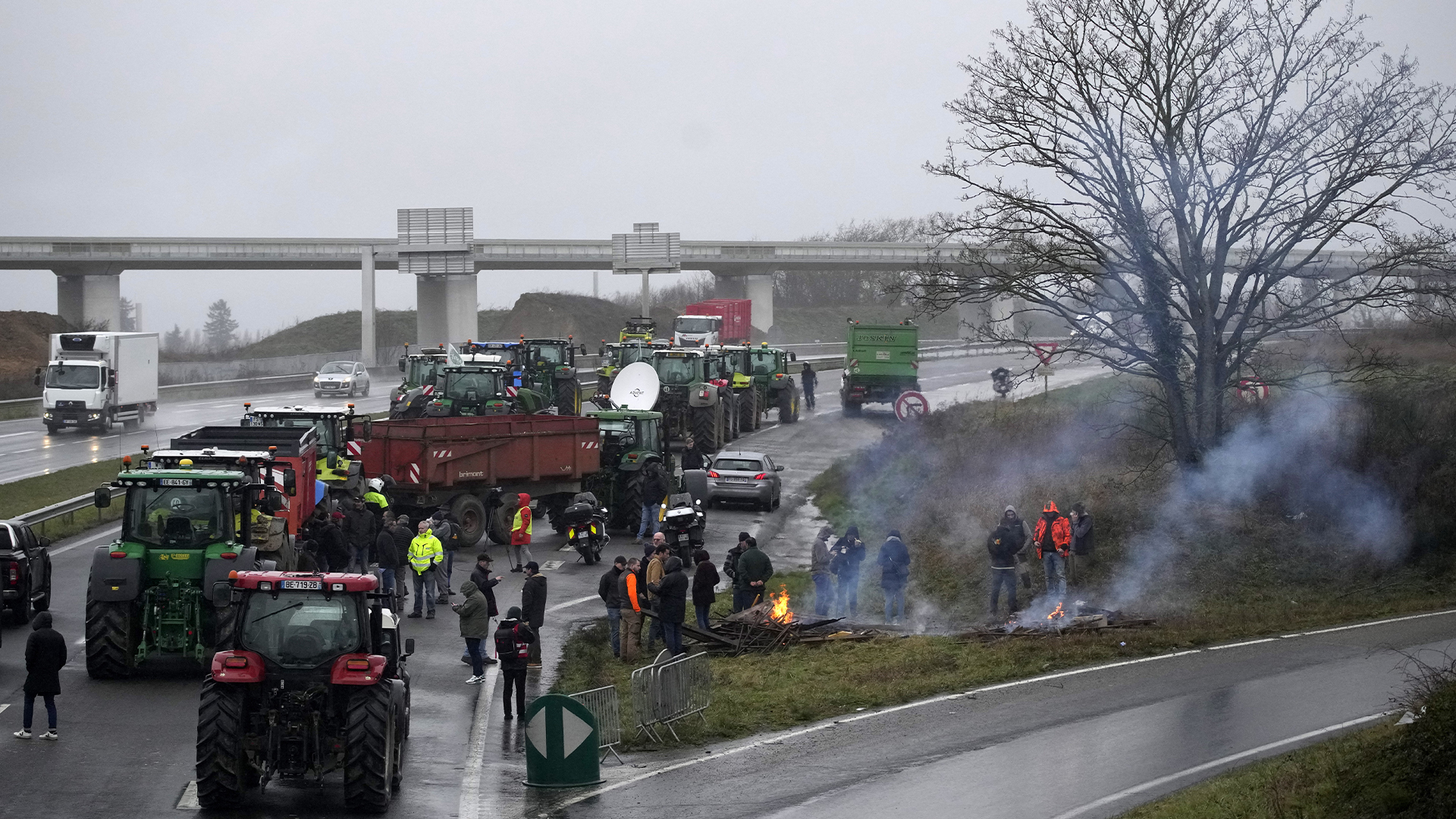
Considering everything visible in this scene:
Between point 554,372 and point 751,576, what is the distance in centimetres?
2152

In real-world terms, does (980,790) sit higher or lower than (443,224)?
lower

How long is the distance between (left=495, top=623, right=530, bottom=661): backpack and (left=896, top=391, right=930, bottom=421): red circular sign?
23837 mm

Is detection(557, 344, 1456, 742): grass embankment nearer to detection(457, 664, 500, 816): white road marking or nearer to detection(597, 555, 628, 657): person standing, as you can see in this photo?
detection(597, 555, 628, 657): person standing

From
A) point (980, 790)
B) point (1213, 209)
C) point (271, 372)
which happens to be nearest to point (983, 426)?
point (1213, 209)

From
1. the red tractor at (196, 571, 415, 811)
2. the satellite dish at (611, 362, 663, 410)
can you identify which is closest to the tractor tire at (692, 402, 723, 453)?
the satellite dish at (611, 362, 663, 410)

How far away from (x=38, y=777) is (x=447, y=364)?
22.7 metres

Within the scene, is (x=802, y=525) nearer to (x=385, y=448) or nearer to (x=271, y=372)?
(x=385, y=448)

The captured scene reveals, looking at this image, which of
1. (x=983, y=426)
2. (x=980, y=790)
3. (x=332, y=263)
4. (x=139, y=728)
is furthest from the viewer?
(x=332, y=263)

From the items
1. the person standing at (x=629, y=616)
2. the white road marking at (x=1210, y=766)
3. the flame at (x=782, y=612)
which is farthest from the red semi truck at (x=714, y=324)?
the white road marking at (x=1210, y=766)

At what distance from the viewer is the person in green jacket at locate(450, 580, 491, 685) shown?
54.2 ft

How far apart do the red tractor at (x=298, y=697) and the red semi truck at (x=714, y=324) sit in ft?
150

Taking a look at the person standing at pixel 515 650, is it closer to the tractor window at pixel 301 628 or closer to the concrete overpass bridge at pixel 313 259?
the tractor window at pixel 301 628

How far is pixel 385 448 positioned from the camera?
25.0m

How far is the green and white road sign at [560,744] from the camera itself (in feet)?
41.0
